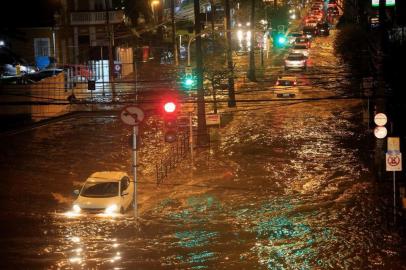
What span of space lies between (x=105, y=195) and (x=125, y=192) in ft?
2.67

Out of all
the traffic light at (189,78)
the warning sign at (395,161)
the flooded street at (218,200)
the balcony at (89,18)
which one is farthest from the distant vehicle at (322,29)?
the warning sign at (395,161)

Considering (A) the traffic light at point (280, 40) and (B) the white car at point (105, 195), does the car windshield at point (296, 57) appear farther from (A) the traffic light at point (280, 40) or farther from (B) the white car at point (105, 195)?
(B) the white car at point (105, 195)

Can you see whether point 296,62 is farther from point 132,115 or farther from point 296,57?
point 132,115

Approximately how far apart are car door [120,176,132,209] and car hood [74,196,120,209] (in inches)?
14.2

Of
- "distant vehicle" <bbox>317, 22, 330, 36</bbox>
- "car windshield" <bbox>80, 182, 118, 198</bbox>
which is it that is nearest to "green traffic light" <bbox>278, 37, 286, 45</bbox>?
"distant vehicle" <bbox>317, 22, 330, 36</bbox>

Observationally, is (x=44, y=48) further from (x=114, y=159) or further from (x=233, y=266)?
(x=233, y=266)

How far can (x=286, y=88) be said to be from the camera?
4403 cm

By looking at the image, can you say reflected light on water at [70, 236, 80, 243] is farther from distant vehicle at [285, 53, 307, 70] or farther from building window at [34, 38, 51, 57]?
distant vehicle at [285, 53, 307, 70]

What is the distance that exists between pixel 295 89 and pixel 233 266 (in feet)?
98.2

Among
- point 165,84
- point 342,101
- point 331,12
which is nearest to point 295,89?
point 342,101

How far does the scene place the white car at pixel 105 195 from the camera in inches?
806

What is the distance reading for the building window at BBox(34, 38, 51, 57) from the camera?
53.1 m

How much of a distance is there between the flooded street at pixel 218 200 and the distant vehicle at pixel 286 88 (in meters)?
1.98

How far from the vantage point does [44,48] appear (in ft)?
175
